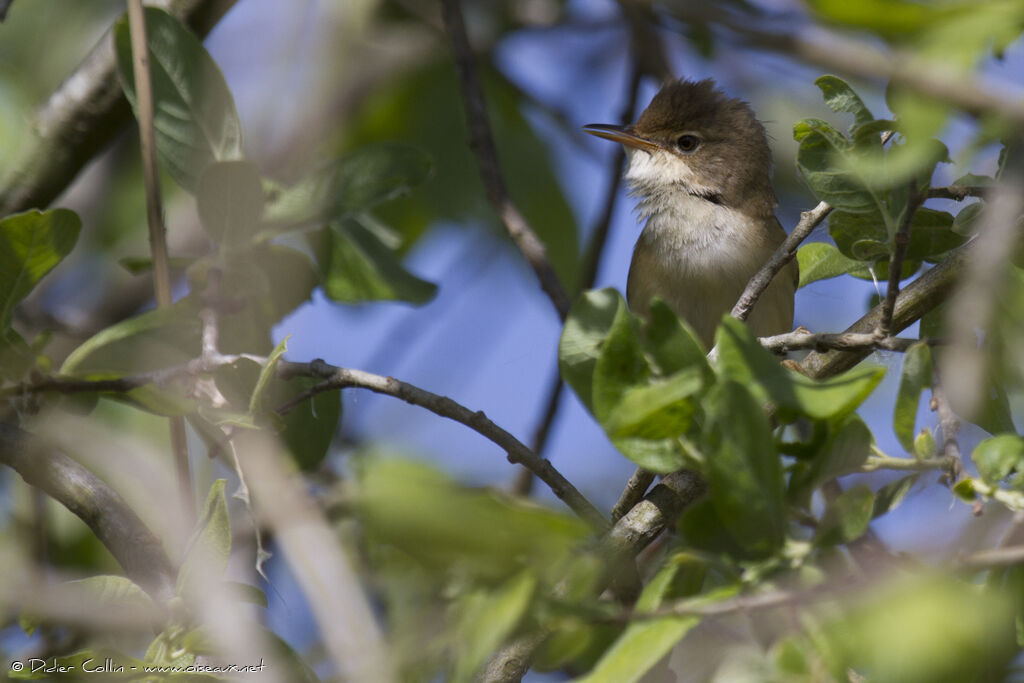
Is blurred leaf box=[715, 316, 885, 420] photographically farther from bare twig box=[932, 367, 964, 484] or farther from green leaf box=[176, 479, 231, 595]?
green leaf box=[176, 479, 231, 595]

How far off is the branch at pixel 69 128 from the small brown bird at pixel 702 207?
6.29 feet

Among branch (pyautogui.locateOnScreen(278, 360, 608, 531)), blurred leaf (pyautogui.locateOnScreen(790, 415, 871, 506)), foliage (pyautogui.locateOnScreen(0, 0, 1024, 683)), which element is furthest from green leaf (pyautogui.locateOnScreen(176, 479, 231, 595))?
blurred leaf (pyautogui.locateOnScreen(790, 415, 871, 506))

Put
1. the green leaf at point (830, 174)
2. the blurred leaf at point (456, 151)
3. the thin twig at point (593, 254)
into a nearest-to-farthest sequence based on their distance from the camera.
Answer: the green leaf at point (830, 174)
the thin twig at point (593, 254)
the blurred leaf at point (456, 151)

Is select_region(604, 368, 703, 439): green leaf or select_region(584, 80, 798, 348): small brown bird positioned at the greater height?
select_region(604, 368, 703, 439): green leaf

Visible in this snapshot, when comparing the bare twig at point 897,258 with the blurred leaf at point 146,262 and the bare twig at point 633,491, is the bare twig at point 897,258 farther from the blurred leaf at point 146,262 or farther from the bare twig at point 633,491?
the blurred leaf at point 146,262

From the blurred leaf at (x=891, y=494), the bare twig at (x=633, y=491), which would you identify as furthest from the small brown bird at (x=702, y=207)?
the blurred leaf at (x=891, y=494)

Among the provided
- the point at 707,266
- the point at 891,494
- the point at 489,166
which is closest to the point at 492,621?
the point at 891,494

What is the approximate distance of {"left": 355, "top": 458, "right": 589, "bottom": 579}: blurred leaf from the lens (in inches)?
35.0

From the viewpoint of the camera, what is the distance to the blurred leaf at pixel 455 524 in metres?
0.89

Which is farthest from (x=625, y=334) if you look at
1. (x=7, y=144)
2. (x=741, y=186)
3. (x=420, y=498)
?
(x=741, y=186)

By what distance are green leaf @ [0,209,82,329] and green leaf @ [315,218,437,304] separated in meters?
0.73

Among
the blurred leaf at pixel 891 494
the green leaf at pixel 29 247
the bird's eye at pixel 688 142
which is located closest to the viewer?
the blurred leaf at pixel 891 494

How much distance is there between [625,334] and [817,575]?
0.36m

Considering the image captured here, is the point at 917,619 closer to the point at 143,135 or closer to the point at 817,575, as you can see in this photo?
the point at 817,575
